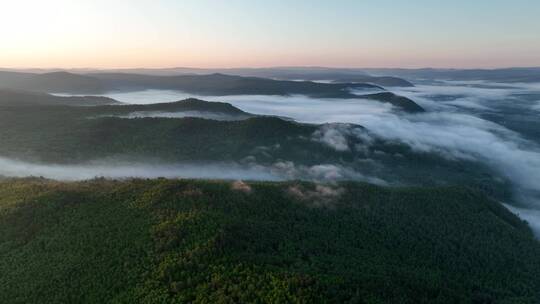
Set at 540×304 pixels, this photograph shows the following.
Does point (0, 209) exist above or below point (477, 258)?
above

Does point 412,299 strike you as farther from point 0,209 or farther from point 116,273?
point 0,209

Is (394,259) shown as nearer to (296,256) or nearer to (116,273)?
(296,256)

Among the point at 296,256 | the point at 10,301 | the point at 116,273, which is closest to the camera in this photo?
the point at 10,301

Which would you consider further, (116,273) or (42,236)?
(42,236)

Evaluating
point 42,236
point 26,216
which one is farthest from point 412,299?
point 26,216

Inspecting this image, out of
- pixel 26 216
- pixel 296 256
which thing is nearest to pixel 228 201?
pixel 296 256

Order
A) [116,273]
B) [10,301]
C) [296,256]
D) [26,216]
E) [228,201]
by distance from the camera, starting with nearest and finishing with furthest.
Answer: [10,301] < [116,273] < [296,256] < [26,216] < [228,201]
